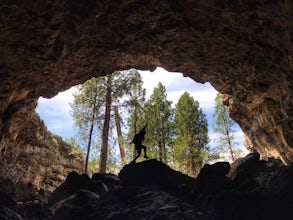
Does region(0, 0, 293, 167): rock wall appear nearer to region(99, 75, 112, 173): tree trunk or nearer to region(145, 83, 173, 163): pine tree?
region(99, 75, 112, 173): tree trunk

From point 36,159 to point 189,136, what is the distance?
17.6 m

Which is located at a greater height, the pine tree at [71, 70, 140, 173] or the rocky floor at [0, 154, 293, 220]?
the pine tree at [71, 70, 140, 173]

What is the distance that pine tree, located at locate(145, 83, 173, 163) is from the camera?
31.3m

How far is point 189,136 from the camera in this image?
3219 centimetres

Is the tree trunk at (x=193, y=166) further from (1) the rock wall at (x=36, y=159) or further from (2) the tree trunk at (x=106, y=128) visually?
(1) the rock wall at (x=36, y=159)

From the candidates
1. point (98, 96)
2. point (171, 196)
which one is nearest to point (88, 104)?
point (98, 96)

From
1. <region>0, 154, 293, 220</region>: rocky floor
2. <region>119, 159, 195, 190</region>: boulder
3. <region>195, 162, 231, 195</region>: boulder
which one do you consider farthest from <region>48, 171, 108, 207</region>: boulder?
→ <region>195, 162, 231, 195</region>: boulder

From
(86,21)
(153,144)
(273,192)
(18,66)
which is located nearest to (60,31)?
(86,21)

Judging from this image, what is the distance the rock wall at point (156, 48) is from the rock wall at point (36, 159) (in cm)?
672

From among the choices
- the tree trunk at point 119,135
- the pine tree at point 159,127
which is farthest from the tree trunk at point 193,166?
the tree trunk at point 119,135

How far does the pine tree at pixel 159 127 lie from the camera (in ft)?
103

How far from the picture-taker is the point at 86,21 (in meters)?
11.3

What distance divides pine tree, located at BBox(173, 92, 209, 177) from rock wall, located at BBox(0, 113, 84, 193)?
13.1 metres

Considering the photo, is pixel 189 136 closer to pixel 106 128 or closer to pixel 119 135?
pixel 119 135
